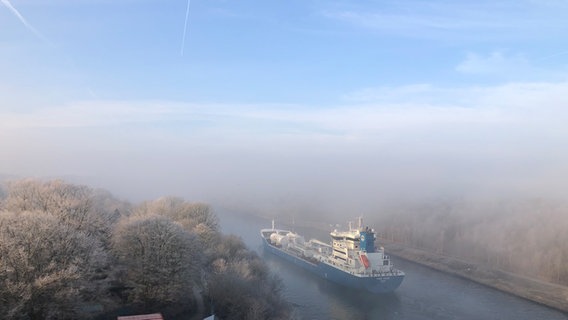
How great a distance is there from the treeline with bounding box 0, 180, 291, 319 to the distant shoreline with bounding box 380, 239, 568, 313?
1639 centimetres

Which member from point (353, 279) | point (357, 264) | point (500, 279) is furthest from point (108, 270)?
point (500, 279)

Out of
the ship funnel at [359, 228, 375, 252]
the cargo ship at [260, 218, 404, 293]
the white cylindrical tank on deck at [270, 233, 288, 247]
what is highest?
the ship funnel at [359, 228, 375, 252]

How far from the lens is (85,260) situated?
14.8 m

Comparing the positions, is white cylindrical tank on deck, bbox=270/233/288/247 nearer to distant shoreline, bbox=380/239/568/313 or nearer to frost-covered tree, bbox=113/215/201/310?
distant shoreline, bbox=380/239/568/313

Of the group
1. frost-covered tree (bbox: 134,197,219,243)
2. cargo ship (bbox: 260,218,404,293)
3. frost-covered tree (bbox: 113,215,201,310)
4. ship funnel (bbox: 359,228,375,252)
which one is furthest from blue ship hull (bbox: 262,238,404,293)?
frost-covered tree (bbox: 113,215,201,310)

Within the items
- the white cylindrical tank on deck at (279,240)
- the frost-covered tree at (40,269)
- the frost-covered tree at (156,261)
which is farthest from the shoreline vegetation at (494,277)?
the frost-covered tree at (40,269)

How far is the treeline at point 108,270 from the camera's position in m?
13.1

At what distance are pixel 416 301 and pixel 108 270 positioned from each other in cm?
1752

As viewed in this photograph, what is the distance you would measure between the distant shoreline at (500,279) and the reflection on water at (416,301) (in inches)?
29.9

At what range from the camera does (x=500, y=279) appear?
103ft

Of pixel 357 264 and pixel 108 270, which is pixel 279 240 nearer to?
pixel 357 264

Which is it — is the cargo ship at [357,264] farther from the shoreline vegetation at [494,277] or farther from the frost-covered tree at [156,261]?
the frost-covered tree at [156,261]

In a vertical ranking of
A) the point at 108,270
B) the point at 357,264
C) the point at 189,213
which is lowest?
the point at 357,264

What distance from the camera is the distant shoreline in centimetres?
2706
